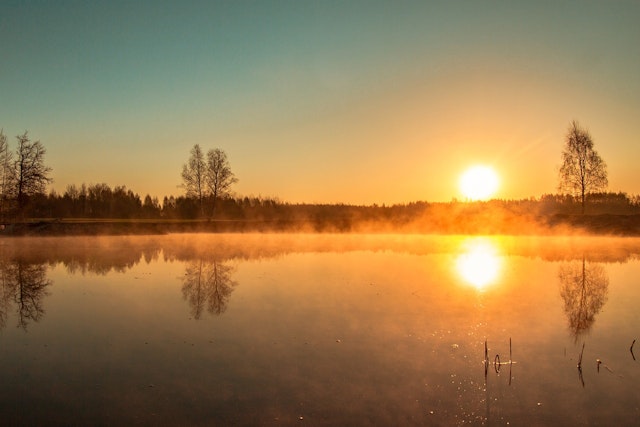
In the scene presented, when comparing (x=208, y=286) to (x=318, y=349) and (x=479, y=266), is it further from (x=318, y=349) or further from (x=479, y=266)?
(x=479, y=266)

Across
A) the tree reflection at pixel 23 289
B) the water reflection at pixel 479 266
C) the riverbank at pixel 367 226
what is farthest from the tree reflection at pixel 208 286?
the riverbank at pixel 367 226

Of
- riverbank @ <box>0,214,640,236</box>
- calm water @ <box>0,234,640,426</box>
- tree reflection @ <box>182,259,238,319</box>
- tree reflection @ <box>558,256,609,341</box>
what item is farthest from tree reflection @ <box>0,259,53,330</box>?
riverbank @ <box>0,214,640,236</box>

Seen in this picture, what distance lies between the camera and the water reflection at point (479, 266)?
685 inches

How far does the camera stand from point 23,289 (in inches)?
610

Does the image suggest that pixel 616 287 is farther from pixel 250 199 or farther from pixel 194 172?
pixel 250 199

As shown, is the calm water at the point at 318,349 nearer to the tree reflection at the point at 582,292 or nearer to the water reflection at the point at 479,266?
the tree reflection at the point at 582,292

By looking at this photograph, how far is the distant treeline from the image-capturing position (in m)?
58.7

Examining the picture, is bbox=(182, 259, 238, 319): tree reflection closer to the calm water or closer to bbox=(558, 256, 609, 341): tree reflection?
the calm water

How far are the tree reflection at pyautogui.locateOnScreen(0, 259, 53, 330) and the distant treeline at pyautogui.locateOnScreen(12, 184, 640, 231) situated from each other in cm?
3471

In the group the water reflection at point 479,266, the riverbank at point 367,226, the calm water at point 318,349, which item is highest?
the riverbank at point 367,226

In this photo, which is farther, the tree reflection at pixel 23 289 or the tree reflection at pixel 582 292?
the tree reflection at pixel 23 289

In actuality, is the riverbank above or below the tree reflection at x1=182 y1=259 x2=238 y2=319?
above

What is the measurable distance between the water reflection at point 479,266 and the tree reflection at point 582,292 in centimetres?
254

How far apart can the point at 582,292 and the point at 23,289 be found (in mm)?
18878
